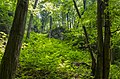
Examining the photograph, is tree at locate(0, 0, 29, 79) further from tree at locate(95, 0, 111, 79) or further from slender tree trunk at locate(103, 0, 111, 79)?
slender tree trunk at locate(103, 0, 111, 79)

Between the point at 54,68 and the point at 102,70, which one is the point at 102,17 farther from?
the point at 54,68

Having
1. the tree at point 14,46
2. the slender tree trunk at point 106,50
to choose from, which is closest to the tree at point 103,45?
the slender tree trunk at point 106,50

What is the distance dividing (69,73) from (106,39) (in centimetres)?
326

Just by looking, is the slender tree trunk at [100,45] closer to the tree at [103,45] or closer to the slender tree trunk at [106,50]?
the tree at [103,45]

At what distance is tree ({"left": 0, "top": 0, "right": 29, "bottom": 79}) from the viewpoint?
539 cm

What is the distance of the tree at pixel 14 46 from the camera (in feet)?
17.7

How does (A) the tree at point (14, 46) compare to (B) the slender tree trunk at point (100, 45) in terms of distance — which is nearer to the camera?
(A) the tree at point (14, 46)

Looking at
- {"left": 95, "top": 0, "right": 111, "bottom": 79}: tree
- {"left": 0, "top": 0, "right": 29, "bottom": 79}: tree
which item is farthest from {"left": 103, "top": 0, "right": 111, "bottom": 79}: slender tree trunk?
{"left": 0, "top": 0, "right": 29, "bottom": 79}: tree

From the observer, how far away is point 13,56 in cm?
546

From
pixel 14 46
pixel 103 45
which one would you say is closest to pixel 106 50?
pixel 103 45

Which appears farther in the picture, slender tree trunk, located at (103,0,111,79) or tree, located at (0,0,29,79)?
slender tree trunk, located at (103,0,111,79)

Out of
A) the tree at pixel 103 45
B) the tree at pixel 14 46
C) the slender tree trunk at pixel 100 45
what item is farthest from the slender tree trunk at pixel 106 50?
the tree at pixel 14 46

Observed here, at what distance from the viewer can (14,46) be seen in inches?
216

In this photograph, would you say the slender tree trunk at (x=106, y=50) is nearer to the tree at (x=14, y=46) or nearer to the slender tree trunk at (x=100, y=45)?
the slender tree trunk at (x=100, y=45)
